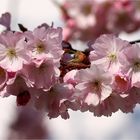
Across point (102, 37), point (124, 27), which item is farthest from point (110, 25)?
point (102, 37)

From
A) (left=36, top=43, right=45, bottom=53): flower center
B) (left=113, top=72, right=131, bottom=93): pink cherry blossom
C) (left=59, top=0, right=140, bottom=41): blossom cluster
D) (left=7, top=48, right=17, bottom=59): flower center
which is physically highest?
(left=59, top=0, right=140, bottom=41): blossom cluster

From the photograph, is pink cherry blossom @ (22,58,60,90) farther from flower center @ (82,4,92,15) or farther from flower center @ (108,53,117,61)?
flower center @ (82,4,92,15)

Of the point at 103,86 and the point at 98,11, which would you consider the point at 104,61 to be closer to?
the point at 103,86

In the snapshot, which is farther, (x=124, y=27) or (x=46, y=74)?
(x=124, y=27)

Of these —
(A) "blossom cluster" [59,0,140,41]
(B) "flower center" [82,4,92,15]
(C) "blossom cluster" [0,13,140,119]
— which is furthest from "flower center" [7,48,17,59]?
(B) "flower center" [82,4,92,15]

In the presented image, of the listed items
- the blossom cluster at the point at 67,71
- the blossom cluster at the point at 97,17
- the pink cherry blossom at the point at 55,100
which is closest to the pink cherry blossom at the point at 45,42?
the blossom cluster at the point at 67,71

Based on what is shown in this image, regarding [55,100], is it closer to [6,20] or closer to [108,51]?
[108,51]

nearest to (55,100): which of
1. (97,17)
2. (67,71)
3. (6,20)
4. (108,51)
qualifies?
(67,71)
